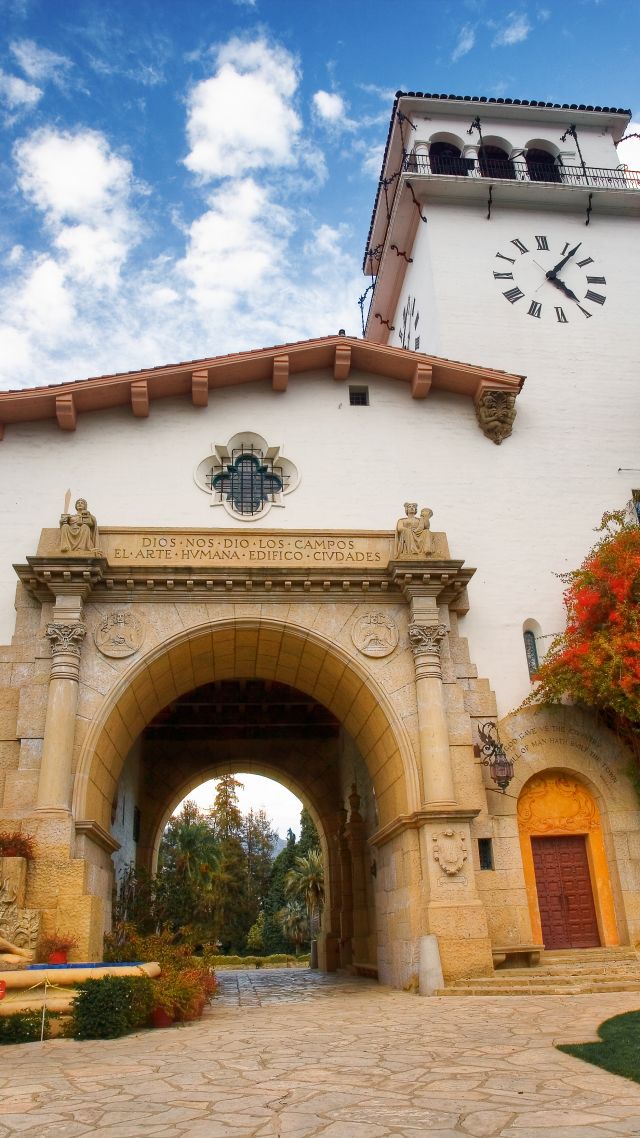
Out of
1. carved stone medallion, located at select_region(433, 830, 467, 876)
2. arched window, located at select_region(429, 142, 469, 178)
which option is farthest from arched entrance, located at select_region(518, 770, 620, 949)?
arched window, located at select_region(429, 142, 469, 178)

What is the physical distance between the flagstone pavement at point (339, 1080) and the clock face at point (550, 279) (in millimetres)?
15423

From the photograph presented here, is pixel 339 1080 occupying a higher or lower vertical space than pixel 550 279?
lower

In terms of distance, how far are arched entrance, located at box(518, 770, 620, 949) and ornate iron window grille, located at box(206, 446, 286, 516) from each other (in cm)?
723

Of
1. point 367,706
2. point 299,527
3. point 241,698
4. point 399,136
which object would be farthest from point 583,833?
point 399,136

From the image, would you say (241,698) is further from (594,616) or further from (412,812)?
(594,616)

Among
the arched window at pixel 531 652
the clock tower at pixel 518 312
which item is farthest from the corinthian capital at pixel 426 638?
the arched window at pixel 531 652

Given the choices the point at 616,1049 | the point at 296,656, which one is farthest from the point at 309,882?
the point at 616,1049

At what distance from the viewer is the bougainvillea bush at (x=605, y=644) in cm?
1400

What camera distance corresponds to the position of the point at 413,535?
15.7 metres

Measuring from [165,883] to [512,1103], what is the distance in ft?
60.1

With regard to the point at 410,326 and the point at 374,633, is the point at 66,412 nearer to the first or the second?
the point at 374,633

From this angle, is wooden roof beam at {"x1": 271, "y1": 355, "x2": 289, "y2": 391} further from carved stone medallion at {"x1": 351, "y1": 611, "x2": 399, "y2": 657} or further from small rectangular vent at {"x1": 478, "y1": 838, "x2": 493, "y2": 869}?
small rectangular vent at {"x1": 478, "y1": 838, "x2": 493, "y2": 869}

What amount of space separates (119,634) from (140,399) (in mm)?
4902

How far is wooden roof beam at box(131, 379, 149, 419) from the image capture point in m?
16.8
